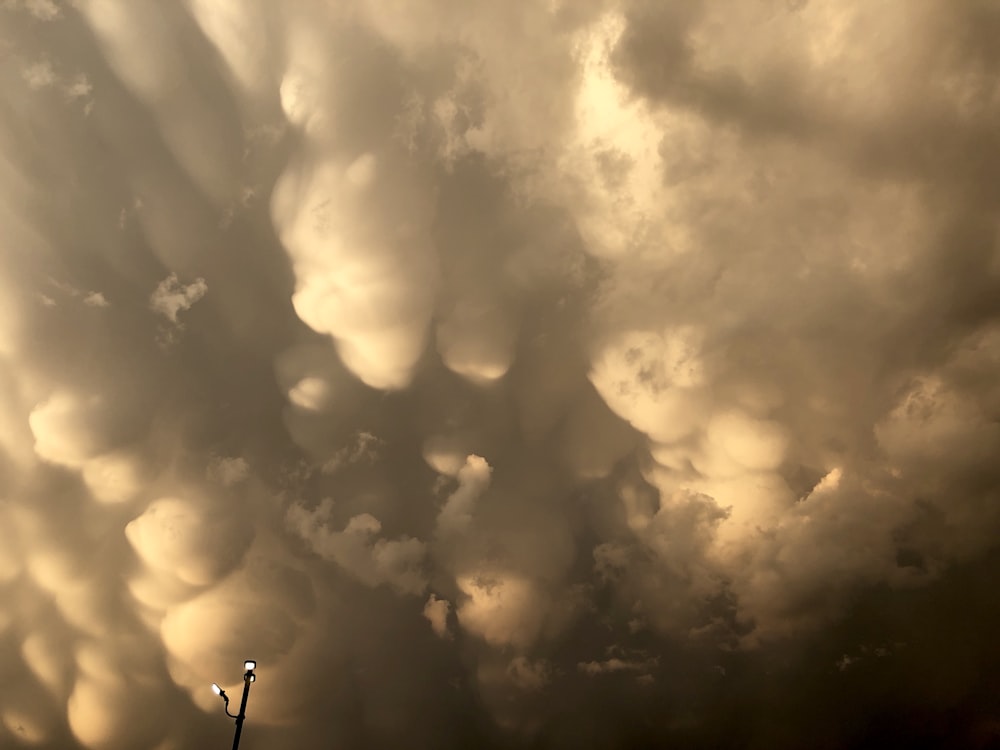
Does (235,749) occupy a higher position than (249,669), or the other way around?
(249,669)

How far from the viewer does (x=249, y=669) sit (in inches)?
542

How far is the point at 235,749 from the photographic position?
14.2 m

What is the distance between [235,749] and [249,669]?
11.1ft
